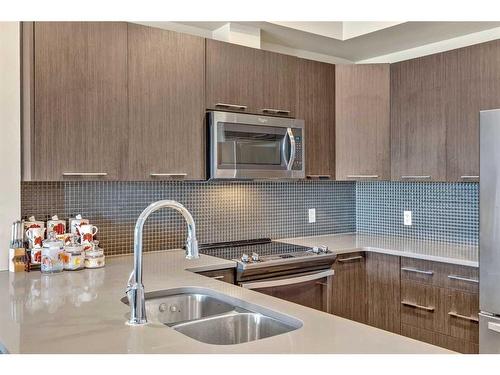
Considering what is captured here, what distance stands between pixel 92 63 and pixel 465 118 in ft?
7.42

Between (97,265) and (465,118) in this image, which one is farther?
(465,118)

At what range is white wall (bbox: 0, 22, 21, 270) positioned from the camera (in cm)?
228

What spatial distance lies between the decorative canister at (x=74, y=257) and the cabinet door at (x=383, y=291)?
1.88 meters

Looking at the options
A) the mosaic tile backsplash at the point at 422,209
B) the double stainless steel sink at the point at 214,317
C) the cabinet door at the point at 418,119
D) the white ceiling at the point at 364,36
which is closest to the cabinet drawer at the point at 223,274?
the double stainless steel sink at the point at 214,317

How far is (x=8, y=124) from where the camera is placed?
229cm

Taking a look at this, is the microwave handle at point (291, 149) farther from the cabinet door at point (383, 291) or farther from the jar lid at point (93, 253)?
the jar lid at point (93, 253)

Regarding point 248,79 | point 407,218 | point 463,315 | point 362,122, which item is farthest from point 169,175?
point 407,218

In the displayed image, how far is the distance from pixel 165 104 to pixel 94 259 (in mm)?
936

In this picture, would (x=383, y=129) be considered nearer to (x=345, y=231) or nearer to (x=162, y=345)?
(x=345, y=231)

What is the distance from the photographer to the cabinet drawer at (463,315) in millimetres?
2660

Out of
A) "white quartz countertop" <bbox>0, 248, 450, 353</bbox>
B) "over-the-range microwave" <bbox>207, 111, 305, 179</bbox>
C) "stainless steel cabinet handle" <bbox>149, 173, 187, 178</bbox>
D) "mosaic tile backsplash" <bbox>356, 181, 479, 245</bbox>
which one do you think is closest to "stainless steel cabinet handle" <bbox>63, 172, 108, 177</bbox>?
"stainless steel cabinet handle" <bbox>149, 173, 187, 178</bbox>

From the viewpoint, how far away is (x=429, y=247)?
319cm
